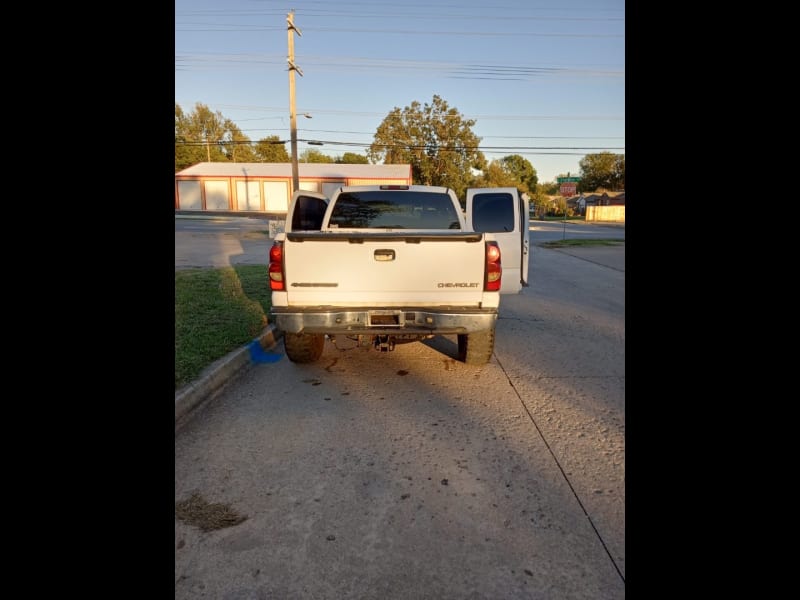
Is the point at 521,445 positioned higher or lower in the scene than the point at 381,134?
lower

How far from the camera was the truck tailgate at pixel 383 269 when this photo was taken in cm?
444

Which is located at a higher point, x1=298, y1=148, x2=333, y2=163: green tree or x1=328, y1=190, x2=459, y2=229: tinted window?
x1=298, y1=148, x2=333, y2=163: green tree

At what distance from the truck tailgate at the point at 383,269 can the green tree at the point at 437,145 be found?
50172 millimetres

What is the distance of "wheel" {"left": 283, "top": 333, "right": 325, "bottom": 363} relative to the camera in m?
5.11

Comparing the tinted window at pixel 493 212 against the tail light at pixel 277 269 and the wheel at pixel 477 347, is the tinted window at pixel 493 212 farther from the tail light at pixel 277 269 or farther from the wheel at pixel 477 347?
the tail light at pixel 277 269

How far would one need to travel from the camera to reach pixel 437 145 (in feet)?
179

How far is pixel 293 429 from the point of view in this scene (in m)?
3.73

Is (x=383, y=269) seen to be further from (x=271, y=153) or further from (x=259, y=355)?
(x=271, y=153)

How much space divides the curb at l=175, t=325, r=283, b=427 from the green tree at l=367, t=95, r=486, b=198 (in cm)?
4975

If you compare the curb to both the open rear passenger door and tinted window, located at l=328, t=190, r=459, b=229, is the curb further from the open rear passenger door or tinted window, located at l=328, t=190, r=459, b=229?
the open rear passenger door

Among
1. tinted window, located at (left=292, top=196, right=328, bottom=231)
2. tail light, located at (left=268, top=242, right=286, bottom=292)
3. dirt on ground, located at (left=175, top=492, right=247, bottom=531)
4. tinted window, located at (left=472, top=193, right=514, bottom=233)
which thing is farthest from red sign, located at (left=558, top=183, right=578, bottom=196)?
dirt on ground, located at (left=175, top=492, right=247, bottom=531)
